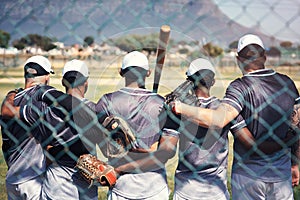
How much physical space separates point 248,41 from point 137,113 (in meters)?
0.53

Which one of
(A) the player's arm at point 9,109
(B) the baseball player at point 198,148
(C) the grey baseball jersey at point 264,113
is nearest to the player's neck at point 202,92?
(B) the baseball player at point 198,148

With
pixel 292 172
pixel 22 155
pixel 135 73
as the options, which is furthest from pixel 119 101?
pixel 292 172

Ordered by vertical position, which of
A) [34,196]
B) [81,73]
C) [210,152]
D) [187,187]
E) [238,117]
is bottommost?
[34,196]

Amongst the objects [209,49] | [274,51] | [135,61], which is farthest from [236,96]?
[209,49]

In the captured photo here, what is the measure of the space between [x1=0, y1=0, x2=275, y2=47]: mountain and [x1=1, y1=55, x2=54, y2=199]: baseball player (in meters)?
0.16

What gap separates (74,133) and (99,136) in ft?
0.39

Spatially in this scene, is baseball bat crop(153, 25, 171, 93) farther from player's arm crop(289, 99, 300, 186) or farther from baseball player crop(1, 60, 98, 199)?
player's arm crop(289, 99, 300, 186)

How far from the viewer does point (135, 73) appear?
183cm

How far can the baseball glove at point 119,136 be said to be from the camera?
173 cm

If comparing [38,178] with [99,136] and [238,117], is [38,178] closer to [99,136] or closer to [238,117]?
[99,136]

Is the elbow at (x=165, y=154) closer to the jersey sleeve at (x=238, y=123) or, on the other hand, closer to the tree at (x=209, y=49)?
the jersey sleeve at (x=238, y=123)

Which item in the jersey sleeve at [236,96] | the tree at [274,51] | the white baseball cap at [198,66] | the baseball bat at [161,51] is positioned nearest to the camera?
the baseball bat at [161,51]

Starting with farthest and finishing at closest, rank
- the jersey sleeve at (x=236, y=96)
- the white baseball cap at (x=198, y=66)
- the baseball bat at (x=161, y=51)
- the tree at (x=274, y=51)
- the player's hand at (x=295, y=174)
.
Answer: the tree at (x=274, y=51) < the player's hand at (x=295, y=174) < the white baseball cap at (x=198, y=66) < the jersey sleeve at (x=236, y=96) < the baseball bat at (x=161, y=51)

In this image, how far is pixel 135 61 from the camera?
1798 mm
